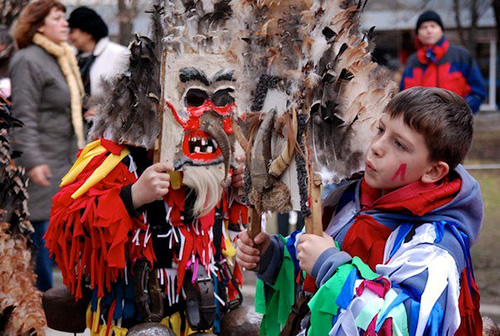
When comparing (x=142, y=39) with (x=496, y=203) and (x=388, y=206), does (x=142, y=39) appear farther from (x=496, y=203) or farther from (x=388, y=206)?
(x=496, y=203)

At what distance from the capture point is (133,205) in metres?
2.65

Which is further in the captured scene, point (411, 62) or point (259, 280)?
point (411, 62)

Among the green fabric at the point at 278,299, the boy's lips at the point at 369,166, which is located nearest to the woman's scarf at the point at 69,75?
the green fabric at the point at 278,299

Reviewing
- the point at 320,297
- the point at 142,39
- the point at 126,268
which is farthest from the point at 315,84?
the point at 126,268

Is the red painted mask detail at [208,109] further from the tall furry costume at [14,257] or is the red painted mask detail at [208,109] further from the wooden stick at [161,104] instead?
the tall furry costume at [14,257]

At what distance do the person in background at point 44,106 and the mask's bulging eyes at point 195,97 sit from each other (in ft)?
6.32

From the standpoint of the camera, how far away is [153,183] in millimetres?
2576

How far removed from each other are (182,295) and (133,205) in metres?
0.41

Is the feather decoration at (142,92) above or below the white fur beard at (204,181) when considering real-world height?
above

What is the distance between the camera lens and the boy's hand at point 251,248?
236cm

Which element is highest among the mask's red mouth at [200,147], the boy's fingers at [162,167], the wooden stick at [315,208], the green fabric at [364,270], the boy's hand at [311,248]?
the mask's red mouth at [200,147]

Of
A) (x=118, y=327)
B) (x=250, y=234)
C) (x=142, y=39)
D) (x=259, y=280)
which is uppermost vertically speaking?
(x=142, y=39)

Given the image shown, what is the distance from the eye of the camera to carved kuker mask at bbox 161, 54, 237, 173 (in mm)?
2621

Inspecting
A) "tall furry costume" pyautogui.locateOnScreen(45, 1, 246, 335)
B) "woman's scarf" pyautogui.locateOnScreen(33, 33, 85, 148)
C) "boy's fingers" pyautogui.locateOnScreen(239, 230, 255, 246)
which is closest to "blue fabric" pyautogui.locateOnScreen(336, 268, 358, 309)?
"boy's fingers" pyautogui.locateOnScreen(239, 230, 255, 246)
